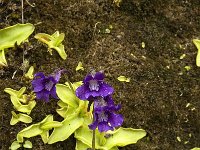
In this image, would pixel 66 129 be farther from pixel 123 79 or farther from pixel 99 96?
pixel 123 79

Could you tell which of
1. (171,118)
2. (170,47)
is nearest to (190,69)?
(170,47)

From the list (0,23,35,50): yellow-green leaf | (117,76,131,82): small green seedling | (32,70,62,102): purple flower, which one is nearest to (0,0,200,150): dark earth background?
(117,76,131,82): small green seedling

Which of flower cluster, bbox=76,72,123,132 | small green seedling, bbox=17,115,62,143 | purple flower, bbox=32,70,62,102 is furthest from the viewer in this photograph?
small green seedling, bbox=17,115,62,143

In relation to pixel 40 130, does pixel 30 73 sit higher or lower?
higher

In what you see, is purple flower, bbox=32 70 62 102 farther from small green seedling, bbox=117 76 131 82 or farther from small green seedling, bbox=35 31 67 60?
small green seedling, bbox=117 76 131 82

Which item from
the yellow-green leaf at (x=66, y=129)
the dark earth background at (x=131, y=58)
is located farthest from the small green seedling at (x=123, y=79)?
the yellow-green leaf at (x=66, y=129)

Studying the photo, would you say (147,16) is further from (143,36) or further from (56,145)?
(56,145)

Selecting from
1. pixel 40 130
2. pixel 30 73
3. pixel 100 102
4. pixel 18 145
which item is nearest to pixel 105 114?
pixel 100 102

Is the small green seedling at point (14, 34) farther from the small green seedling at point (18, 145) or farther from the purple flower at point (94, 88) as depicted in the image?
the purple flower at point (94, 88)
